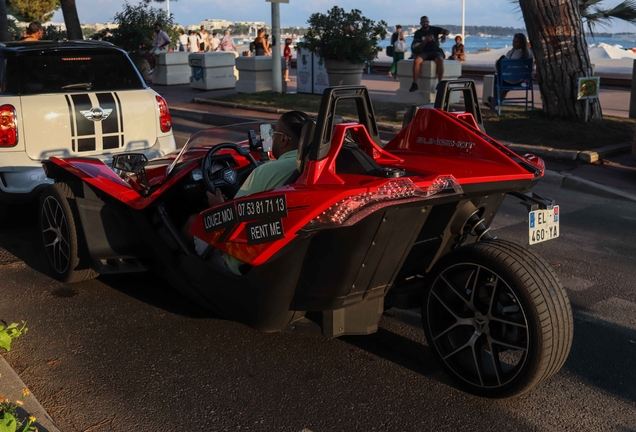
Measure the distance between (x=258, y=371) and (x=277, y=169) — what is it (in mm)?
1088

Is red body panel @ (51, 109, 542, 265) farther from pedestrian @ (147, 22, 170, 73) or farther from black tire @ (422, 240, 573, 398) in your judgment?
pedestrian @ (147, 22, 170, 73)

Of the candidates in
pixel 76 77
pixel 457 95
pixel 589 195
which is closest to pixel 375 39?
pixel 457 95

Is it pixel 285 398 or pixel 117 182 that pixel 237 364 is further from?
pixel 117 182

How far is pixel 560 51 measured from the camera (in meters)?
11.3

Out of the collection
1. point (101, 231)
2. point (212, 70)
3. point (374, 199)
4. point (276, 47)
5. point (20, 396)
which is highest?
point (276, 47)

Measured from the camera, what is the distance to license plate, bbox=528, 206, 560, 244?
3.44 m

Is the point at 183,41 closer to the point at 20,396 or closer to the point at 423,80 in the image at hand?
the point at 423,80

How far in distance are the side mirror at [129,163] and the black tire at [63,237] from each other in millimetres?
417

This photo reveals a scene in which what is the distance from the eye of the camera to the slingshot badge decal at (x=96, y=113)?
6648 mm

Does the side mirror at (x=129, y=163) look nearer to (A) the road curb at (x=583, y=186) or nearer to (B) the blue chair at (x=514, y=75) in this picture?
(A) the road curb at (x=583, y=186)

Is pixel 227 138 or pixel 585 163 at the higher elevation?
pixel 227 138

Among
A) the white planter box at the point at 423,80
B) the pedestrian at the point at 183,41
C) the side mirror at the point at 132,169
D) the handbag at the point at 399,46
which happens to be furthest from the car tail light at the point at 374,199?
the pedestrian at the point at 183,41

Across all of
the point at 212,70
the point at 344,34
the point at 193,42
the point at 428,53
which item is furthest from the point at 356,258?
the point at 193,42

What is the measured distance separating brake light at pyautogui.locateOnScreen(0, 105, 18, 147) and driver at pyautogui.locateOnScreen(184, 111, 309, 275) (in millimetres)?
3137
